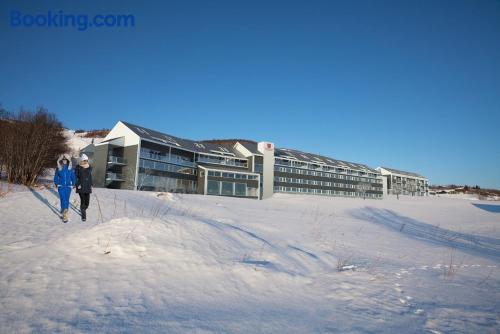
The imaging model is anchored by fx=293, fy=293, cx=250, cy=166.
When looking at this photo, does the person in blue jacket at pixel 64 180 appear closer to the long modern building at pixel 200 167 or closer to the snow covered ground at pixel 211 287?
the snow covered ground at pixel 211 287

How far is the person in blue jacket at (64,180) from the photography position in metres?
8.52

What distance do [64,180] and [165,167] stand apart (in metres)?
35.0

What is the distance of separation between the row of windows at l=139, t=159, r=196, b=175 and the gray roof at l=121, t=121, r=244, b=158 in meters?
3.25

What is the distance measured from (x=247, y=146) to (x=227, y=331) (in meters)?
54.8

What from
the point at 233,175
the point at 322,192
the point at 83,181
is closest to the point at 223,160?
the point at 233,175

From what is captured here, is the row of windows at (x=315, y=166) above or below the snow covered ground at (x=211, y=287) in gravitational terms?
above

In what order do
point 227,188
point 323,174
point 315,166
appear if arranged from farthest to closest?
point 323,174 < point 315,166 < point 227,188

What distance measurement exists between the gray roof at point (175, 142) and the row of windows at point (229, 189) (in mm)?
7120

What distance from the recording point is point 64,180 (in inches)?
343

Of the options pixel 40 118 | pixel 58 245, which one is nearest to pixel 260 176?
pixel 40 118

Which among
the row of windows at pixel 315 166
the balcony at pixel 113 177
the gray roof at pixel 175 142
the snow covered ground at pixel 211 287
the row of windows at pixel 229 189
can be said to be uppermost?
the gray roof at pixel 175 142

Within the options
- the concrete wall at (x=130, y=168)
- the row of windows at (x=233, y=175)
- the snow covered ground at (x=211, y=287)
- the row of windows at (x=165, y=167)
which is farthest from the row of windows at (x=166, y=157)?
the snow covered ground at (x=211, y=287)

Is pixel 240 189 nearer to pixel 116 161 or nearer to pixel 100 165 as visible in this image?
pixel 116 161

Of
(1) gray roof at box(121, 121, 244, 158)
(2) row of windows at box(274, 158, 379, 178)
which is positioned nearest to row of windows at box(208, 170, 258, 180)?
(1) gray roof at box(121, 121, 244, 158)
